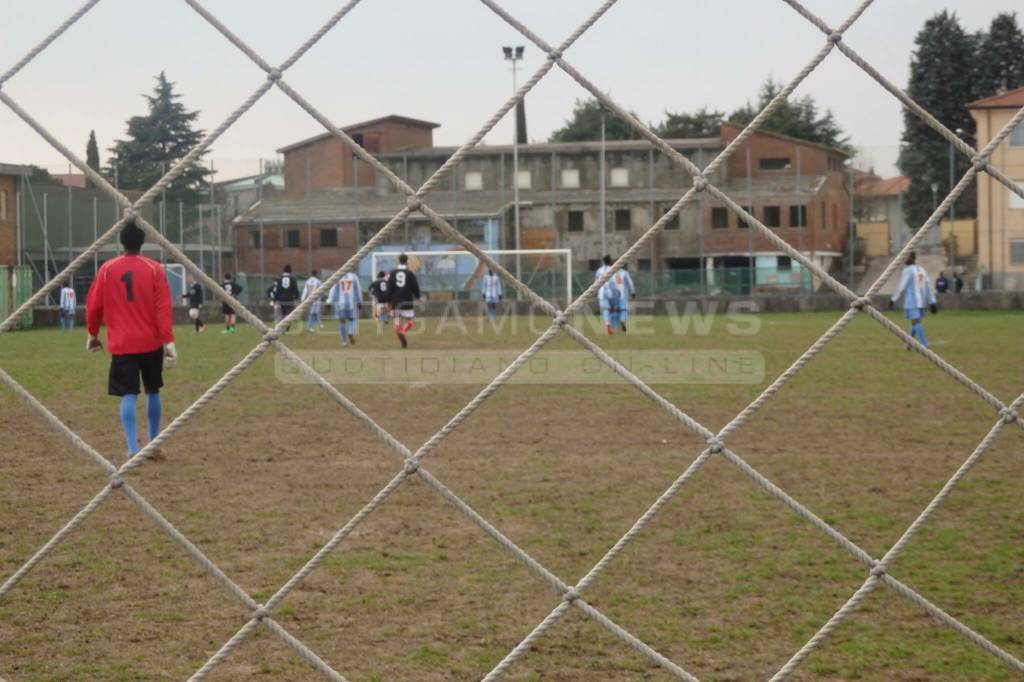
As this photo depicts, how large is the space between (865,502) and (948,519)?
0.56 m

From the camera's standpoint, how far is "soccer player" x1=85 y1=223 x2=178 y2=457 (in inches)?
317

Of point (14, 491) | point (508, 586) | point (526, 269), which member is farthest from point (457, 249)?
point (508, 586)

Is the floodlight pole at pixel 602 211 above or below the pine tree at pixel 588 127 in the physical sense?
below

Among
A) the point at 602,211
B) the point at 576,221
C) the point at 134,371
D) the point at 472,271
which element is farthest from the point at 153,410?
the point at 576,221

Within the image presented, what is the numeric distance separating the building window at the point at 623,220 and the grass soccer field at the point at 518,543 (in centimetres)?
2778

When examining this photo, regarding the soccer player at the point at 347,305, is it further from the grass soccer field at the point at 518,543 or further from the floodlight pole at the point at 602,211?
the floodlight pole at the point at 602,211

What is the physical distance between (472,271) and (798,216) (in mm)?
9994

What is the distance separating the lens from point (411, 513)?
7133 millimetres

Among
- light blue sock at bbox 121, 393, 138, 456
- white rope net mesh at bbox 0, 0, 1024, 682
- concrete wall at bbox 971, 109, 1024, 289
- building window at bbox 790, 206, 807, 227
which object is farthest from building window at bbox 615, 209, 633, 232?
white rope net mesh at bbox 0, 0, 1024, 682

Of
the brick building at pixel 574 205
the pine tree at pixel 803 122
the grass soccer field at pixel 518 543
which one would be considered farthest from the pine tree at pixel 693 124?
the grass soccer field at pixel 518 543

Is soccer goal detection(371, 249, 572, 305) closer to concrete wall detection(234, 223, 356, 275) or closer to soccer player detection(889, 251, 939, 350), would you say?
concrete wall detection(234, 223, 356, 275)

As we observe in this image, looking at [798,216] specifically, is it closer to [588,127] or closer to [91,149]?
[588,127]

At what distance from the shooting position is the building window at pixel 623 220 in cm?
4031

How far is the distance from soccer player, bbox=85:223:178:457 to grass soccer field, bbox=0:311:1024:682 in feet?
1.80
